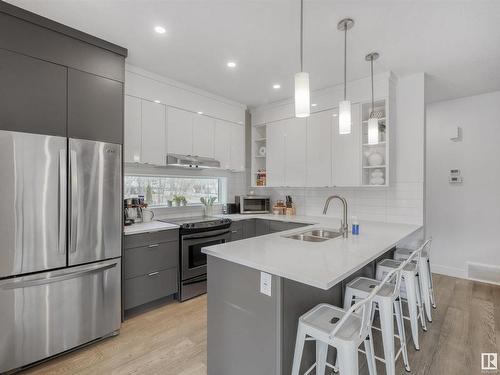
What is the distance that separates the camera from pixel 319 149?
12.1ft

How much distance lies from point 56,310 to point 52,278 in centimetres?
26

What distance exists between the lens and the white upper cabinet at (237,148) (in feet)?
13.6

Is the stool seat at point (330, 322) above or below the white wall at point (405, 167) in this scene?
below

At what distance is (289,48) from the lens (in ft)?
8.27

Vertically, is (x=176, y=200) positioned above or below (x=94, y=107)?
below

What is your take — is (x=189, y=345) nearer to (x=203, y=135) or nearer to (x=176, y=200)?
(x=176, y=200)

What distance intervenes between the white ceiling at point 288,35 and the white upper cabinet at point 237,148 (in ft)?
3.30

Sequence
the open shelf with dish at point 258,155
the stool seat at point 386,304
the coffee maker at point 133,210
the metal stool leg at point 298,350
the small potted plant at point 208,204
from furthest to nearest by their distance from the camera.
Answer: the open shelf with dish at point 258,155 → the small potted plant at point 208,204 → the coffee maker at point 133,210 → the stool seat at point 386,304 → the metal stool leg at point 298,350

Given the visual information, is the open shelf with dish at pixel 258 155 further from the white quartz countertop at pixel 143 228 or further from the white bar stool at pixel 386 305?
the white bar stool at pixel 386 305

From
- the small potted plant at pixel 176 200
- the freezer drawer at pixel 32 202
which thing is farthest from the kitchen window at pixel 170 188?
the freezer drawer at pixel 32 202

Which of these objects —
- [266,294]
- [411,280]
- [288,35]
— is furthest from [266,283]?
[288,35]

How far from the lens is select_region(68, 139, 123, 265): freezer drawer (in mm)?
2109

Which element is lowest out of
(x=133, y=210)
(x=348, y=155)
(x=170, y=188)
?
(x=133, y=210)

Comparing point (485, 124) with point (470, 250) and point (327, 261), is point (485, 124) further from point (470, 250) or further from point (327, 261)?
point (327, 261)
